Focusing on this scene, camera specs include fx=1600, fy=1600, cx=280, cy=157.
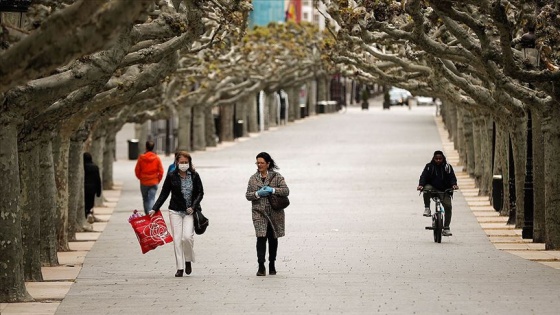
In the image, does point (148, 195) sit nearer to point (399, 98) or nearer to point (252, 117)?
point (252, 117)

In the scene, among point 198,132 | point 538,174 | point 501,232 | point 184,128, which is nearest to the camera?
point 538,174

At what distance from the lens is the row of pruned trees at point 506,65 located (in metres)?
21.4

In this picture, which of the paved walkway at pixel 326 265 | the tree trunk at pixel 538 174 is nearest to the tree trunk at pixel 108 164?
the paved walkway at pixel 326 265

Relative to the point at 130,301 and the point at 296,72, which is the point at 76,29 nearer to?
the point at 130,301

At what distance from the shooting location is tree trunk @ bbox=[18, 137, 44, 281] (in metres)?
21.1

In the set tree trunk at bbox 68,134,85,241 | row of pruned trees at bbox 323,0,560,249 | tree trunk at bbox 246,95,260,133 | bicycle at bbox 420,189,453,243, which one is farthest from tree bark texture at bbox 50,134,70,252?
tree trunk at bbox 246,95,260,133

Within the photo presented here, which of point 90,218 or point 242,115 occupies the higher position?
point 242,115

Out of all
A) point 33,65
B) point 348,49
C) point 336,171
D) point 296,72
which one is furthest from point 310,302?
point 296,72

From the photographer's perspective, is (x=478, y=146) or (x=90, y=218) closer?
(x=90, y=218)

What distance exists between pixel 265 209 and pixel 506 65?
3805 millimetres

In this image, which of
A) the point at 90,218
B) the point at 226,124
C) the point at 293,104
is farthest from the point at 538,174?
the point at 293,104

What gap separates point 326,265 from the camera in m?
23.0

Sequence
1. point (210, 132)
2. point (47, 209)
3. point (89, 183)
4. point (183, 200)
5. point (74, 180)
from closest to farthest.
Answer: point (183, 200) → point (47, 209) → point (74, 180) → point (89, 183) → point (210, 132)

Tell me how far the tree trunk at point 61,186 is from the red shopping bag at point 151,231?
506cm
